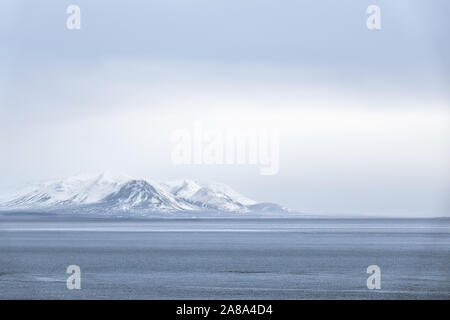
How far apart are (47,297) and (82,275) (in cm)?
937

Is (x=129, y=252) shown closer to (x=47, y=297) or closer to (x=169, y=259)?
(x=169, y=259)

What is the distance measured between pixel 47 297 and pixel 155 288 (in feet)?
17.3

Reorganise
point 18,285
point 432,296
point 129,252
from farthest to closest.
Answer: point 129,252 < point 18,285 < point 432,296

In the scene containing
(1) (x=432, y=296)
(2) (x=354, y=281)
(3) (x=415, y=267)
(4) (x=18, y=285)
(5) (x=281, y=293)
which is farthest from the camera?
(3) (x=415, y=267)

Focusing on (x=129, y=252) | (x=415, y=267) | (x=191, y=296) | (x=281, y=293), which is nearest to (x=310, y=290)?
(x=281, y=293)

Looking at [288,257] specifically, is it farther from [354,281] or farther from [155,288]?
[155,288]

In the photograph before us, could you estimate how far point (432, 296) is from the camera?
26703 mm

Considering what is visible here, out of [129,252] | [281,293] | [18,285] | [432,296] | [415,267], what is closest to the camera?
[432,296]

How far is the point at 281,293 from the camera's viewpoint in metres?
29.2

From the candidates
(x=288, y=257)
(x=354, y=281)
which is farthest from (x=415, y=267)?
(x=354, y=281)

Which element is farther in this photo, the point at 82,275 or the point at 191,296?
the point at 82,275

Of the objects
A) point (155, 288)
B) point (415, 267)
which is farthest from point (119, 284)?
point (415, 267)

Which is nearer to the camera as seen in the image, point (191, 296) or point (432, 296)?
point (432, 296)

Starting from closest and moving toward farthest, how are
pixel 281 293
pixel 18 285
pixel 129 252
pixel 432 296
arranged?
pixel 432 296
pixel 281 293
pixel 18 285
pixel 129 252
